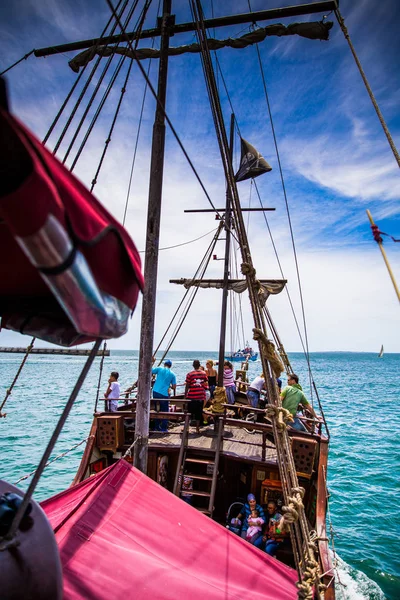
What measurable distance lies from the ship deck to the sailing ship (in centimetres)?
8

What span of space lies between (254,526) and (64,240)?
7631mm

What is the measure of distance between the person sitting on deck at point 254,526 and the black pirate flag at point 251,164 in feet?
30.3

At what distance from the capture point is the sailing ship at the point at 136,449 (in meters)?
1.55

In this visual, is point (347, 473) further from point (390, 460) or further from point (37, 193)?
point (37, 193)

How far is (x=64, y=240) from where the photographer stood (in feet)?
4.91

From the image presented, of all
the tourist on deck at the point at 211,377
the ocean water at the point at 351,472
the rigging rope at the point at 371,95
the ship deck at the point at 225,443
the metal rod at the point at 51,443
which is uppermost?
the rigging rope at the point at 371,95

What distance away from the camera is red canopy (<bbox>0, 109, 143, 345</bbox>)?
137cm

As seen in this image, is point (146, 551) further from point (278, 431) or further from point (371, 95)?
point (371, 95)

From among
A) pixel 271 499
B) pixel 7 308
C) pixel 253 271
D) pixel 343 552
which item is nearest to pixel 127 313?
pixel 7 308

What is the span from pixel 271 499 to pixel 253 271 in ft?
19.9

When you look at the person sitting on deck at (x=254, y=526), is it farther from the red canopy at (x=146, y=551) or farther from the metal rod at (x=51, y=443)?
the metal rod at (x=51, y=443)

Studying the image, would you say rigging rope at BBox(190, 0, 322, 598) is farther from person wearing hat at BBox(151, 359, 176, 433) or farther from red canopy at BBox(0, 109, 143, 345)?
person wearing hat at BBox(151, 359, 176, 433)

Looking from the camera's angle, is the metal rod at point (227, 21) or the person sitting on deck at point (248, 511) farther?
the person sitting on deck at point (248, 511)

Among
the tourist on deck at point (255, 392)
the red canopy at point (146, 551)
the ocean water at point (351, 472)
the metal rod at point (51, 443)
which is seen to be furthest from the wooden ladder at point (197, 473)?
the metal rod at point (51, 443)
